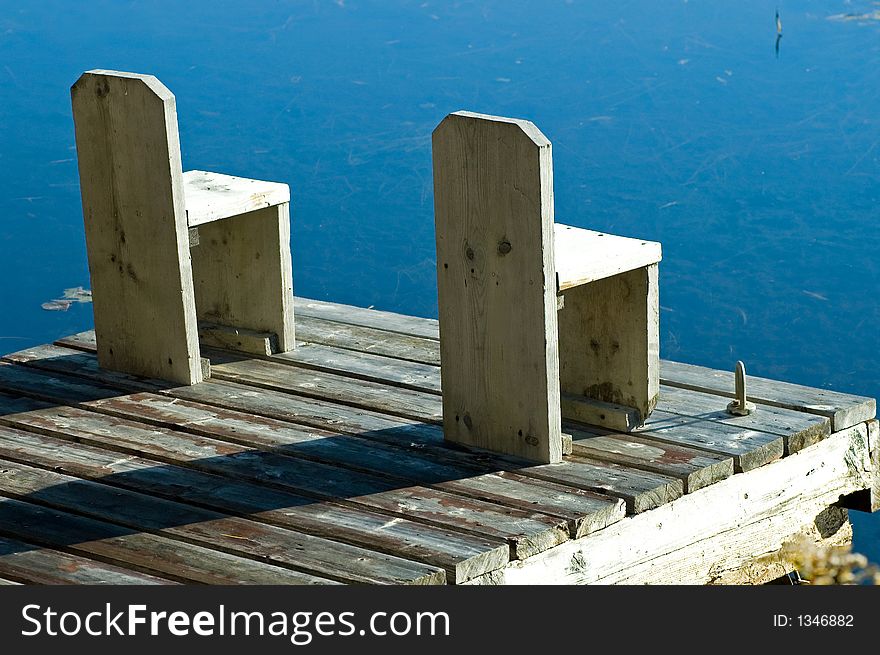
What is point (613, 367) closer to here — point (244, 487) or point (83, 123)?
point (244, 487)

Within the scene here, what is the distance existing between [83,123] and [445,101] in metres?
3.95

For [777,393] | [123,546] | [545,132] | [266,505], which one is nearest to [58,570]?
[123,546]

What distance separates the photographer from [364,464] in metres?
3.49

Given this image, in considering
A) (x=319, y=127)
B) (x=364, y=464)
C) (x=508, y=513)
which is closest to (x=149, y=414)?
(x=364, y=464)

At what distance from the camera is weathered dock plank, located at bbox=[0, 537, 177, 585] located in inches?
116

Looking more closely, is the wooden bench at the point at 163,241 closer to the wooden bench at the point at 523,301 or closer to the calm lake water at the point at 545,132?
the wooden bench at the point at 523,301

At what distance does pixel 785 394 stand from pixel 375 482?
1.20 metres

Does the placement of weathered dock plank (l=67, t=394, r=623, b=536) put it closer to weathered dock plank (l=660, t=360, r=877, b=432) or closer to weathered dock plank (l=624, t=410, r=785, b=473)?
weathered dock plank (l=624, t=410, r=785, b=473)

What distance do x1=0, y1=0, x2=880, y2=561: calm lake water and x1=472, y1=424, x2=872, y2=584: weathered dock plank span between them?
6.42 ft

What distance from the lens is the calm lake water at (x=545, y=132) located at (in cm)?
640

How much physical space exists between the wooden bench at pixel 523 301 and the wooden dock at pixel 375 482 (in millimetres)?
94

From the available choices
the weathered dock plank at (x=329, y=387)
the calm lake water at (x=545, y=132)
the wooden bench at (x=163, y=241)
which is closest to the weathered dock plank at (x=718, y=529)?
the weathered dock plank at (x=329, y=387)

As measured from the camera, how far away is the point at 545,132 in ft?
24.7

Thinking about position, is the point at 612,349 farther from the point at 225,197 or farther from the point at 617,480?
the point at 225,197
